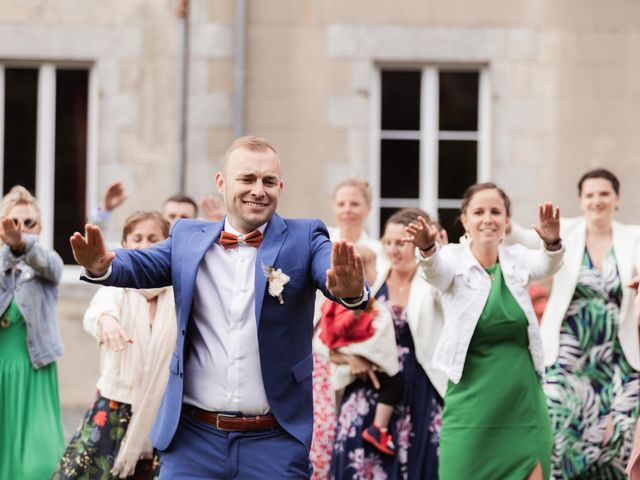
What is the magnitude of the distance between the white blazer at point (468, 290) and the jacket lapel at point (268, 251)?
1.66 m

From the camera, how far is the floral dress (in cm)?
763

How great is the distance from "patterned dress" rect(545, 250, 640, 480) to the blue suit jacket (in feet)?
10.4

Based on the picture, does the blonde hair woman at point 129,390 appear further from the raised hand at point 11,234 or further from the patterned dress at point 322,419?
the patterned dress at point 322,419

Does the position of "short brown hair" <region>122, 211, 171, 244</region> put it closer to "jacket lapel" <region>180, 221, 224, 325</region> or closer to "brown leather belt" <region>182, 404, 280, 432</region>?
"jacket lapel" <region>180, 221, 224, 325</region>

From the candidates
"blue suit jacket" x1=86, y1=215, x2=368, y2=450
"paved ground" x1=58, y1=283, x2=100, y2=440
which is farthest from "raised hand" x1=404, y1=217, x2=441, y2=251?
"paved ground" x1=58, y1=283, x2=100, y2=440

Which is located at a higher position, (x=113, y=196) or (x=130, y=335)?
(x=113, y=196)

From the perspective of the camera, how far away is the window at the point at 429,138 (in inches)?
488

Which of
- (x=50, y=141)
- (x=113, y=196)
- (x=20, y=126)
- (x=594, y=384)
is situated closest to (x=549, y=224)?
(x=594, y=384)

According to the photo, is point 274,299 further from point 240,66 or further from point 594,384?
point 240,66

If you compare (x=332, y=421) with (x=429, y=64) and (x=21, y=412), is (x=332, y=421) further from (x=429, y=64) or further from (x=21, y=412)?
(x=429, y=64)

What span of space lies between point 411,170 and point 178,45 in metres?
2.49

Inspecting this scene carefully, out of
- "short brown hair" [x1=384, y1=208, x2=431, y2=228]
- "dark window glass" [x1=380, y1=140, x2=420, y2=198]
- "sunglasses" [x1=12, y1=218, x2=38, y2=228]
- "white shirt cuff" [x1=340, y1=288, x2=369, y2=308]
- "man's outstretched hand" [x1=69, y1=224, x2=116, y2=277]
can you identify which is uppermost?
"dark window glass" [x1=380, y1=140, x2=420, y2=198]

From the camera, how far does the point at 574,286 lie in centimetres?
781

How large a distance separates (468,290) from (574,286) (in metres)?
1.44
